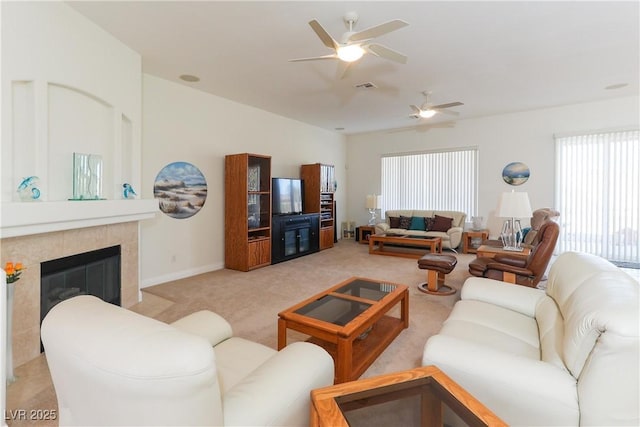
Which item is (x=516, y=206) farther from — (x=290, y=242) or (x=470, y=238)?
(x=290, y=242)

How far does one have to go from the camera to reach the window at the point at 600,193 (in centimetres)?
530

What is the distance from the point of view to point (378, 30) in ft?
7.73

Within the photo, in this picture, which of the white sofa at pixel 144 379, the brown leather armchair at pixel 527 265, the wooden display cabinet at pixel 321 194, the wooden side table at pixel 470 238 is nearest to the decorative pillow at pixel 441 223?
the wooden side table at pixel 470 238

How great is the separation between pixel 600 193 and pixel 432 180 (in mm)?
3073

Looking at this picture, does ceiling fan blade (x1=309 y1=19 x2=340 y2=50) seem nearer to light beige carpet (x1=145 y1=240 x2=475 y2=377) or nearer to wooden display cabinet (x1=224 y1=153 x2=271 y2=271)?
light beige carpet (x1=145 y1=240 x2=475 y2=377)

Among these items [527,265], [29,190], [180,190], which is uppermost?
[180,190]

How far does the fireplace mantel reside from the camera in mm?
2104

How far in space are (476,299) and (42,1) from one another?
4.21m

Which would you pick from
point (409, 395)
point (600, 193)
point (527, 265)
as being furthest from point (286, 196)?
point (600, 193)

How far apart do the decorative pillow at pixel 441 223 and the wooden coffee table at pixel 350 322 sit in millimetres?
4203

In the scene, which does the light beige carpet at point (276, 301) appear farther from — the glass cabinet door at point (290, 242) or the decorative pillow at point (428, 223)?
the decorative pillow at point (428, 223)

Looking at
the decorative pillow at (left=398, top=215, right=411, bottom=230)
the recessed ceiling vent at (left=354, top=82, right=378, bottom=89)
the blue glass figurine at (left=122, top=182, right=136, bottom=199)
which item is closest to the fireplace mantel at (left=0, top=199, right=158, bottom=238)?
the blue glass figurine at (left=122, top=182, right=136, bottom=199)

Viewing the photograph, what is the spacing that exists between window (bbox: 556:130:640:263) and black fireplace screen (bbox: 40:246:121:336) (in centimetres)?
745

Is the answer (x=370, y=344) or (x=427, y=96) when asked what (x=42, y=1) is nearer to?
(x=370, y=344)
